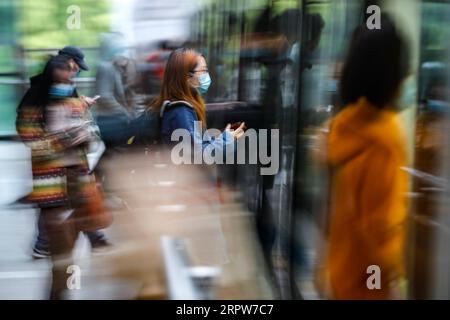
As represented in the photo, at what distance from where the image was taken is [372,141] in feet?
9.39

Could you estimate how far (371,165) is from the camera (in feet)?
9.39

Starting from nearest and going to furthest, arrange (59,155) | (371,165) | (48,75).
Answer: (371,165), (48,75), (59,155)

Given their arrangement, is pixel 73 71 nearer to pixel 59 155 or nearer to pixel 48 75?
pixel 48 75

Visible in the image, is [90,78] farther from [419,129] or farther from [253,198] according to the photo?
[419,129]

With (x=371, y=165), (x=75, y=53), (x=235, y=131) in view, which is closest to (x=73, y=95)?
(x=75, y=53)

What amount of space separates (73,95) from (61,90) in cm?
5

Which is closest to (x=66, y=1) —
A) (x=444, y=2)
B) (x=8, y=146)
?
Answer: (x=8, y=146)

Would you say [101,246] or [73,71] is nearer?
[73,71]

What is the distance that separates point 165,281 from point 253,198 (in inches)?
21.0

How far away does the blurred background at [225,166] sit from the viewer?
2906 mm

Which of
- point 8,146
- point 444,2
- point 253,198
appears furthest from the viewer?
point 253,198

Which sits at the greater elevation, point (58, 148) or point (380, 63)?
point (380, 63)

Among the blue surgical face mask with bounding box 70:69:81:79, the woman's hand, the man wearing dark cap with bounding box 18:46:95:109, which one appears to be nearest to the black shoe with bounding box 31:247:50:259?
the man wearing dark cap with bounding box 18:46:95:109

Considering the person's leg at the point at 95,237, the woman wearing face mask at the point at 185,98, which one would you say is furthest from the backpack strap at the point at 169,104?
the person's leg at the point at 95,237
